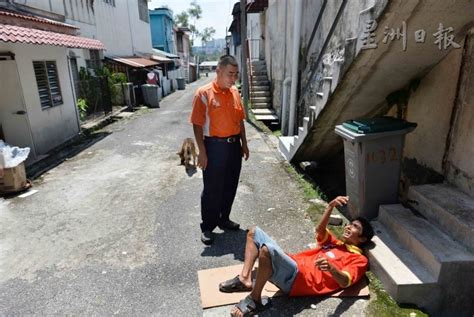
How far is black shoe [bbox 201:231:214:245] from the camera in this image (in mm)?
3851

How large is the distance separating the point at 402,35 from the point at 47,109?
25.9 ft

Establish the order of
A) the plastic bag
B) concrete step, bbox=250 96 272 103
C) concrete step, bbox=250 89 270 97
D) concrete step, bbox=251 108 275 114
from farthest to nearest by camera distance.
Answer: concrete step, bbox=250 89 270 97, concrete step, bbox=250 96 272 103, concrete step, bbox=251 108 275 114, the plastic bag

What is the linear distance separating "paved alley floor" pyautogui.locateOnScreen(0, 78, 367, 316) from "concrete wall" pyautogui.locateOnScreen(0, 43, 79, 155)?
135cm

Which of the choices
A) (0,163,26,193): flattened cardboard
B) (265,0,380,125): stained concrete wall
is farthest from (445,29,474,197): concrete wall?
(0,163,26,193): flattened cardboard

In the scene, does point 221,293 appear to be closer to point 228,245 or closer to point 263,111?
point 228,245

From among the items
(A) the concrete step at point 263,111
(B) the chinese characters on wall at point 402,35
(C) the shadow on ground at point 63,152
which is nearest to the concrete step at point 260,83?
(A) the concrete step at point 263,111

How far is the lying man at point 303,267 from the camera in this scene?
2.72 meters

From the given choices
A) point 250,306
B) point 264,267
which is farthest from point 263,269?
point 250,306

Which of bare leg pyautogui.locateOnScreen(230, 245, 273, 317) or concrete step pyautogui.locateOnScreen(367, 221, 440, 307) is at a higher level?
bare leg pyautogui.locateOnScreen(230, 245, 273, 317)

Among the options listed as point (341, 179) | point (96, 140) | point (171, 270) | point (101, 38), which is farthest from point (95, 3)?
point (171, 270)

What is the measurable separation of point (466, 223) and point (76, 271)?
149 inches

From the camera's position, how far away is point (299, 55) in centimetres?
799

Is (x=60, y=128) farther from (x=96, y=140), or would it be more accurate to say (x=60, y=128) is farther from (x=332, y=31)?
(x=332, y=31)

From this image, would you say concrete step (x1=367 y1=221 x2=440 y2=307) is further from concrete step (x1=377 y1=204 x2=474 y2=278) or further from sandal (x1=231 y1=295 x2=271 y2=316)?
sandal (x1=231 y1=295 x2=271 y2=316)
